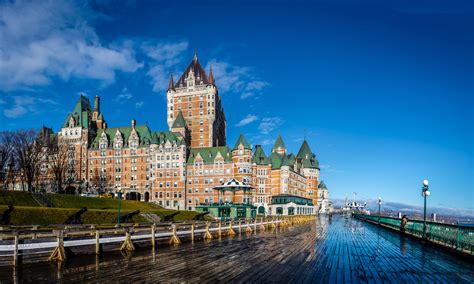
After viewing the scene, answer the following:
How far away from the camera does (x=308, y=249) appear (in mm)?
21516

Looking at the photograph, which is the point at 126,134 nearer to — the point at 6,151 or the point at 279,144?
the point at 6,151

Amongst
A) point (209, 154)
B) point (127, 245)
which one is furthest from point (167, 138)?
point (127, 245)

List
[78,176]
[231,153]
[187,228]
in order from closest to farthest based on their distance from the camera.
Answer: [187,228] < [231,153] < [78,176]

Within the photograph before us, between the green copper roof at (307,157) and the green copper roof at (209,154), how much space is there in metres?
50.7

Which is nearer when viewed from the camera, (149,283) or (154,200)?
(149,283)

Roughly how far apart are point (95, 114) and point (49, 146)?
42350 mm

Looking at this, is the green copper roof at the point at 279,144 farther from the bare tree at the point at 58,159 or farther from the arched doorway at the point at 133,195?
the bare tree at the point at 58,159

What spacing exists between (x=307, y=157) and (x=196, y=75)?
56915mm

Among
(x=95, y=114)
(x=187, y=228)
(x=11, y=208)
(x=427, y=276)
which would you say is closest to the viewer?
(x=427, y=276)

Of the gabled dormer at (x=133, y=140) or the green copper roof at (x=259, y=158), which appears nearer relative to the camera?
the green copper roof at (x=259, y=158)

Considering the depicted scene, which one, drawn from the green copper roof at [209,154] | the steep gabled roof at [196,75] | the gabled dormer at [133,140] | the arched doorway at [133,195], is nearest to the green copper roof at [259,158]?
the green copper roof at [209,154]

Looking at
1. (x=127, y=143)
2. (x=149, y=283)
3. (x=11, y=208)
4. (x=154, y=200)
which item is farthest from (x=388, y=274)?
(x=127, y=143)

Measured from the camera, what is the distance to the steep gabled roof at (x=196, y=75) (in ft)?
446

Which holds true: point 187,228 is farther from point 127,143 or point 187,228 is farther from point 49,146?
point 127,143
